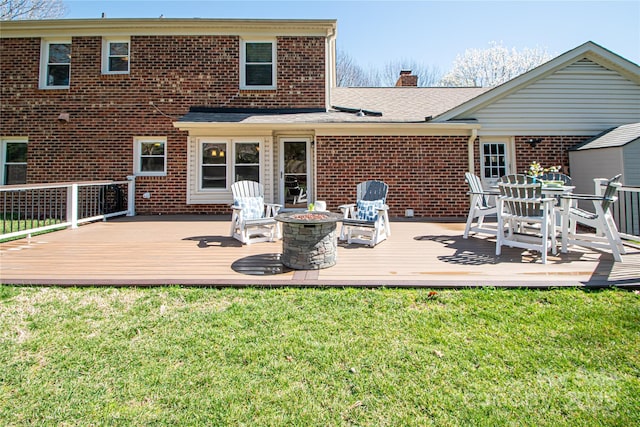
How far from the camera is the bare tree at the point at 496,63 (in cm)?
2473

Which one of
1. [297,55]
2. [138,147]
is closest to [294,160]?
[297,55]

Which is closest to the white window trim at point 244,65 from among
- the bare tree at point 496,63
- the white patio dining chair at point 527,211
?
the white patio dining chair at point 527,211

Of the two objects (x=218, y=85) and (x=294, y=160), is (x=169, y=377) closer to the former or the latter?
(x=294, y=160)

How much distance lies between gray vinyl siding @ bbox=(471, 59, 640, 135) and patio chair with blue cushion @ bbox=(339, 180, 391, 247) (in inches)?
186

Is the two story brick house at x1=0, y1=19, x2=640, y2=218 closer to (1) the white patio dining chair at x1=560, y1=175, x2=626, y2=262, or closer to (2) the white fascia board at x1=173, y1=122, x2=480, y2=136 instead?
(2) the white fascia board at x1=173, y1=122, x2=480, y2=136

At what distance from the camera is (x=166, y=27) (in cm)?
927

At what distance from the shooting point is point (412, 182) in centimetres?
878

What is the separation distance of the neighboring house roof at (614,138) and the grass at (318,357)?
6.27 meters

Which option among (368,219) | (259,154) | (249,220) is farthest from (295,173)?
(368,219)

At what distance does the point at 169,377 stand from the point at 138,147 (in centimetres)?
891

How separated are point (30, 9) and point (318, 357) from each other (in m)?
22.2

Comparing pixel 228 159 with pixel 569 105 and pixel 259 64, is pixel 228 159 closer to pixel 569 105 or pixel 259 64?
pixel 259 64

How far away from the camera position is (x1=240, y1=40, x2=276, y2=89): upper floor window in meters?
9.60

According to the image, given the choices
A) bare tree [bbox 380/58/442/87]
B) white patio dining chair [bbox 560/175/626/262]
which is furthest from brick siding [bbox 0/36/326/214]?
bare tree [bbox 380/58/442/87]
